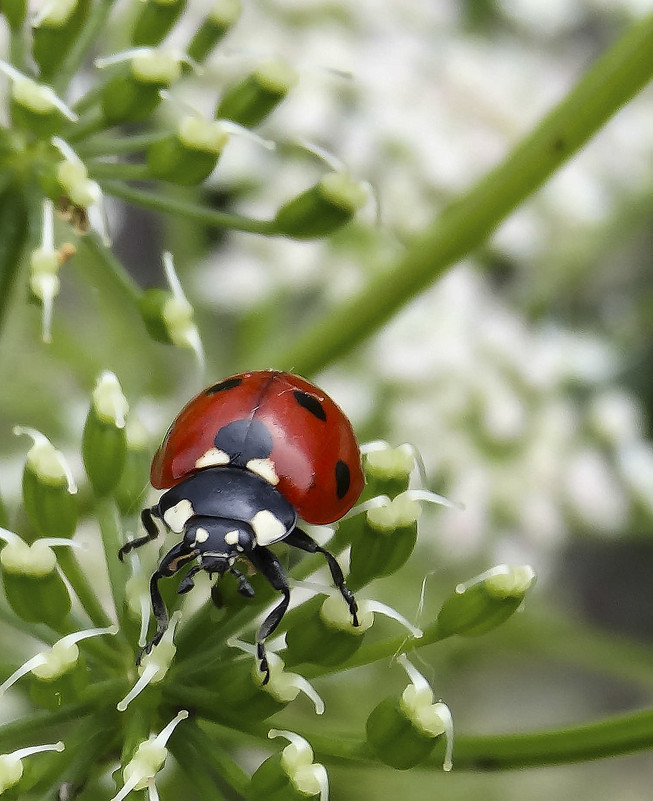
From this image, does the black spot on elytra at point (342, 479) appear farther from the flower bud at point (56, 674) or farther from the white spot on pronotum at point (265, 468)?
the flower bud at point (56, 674)

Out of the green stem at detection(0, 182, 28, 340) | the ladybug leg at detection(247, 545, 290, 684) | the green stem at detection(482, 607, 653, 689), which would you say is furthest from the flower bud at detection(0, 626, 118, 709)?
the green stem at detection(482, 607, 653, 689)

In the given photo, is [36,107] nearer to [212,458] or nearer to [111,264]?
[111,264]

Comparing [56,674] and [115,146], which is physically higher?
[115,146]

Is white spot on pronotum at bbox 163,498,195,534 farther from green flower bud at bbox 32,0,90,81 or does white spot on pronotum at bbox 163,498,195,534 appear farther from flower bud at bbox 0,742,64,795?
green flower bud at bbox 32,0,90,81

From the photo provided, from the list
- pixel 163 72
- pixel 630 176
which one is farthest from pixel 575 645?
pixel 163 72

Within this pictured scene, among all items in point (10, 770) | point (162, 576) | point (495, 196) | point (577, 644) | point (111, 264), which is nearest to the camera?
point (10, 770)

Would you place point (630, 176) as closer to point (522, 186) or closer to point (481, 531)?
point (481, 531)

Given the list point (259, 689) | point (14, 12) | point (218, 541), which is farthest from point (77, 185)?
point (259, 689)
